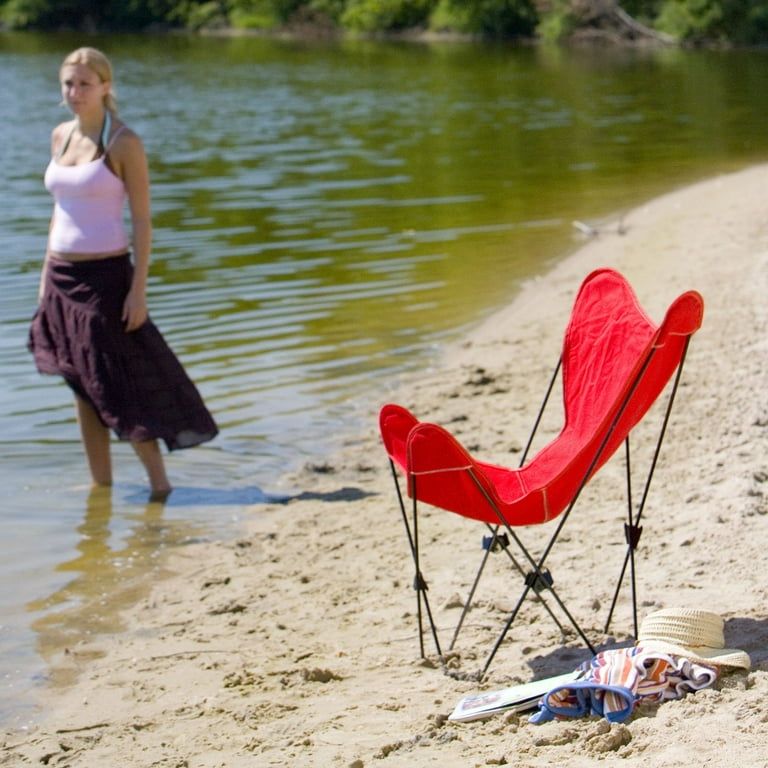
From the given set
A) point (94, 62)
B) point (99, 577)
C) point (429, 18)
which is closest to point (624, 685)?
point (99, 577)

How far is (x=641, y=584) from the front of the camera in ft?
14.2

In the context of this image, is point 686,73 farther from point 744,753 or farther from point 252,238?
point 744,753

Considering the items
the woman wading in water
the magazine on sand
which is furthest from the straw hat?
the woman wading in water

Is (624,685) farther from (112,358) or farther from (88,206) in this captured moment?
(88,206)

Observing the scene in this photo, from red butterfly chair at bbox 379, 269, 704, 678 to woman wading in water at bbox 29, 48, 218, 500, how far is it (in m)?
2.12

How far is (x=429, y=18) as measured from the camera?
2397 inches

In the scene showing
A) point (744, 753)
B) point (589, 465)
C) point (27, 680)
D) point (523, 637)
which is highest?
point (589, 465)

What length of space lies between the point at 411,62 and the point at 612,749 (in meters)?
40.5

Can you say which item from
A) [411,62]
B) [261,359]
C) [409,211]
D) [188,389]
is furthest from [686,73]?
[188,389]

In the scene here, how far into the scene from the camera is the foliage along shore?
4853 centimetres

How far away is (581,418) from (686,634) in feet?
3.36

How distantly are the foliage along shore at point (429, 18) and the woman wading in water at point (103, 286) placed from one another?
4526 centimetres

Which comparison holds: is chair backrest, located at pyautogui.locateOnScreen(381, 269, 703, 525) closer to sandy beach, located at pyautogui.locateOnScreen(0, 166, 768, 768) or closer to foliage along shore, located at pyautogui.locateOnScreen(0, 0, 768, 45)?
sandy beach, located at pyautogui.locateOnScreen(0, 166, 768, 768)

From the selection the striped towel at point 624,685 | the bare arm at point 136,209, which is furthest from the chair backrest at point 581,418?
the bare arm at point 136,209
